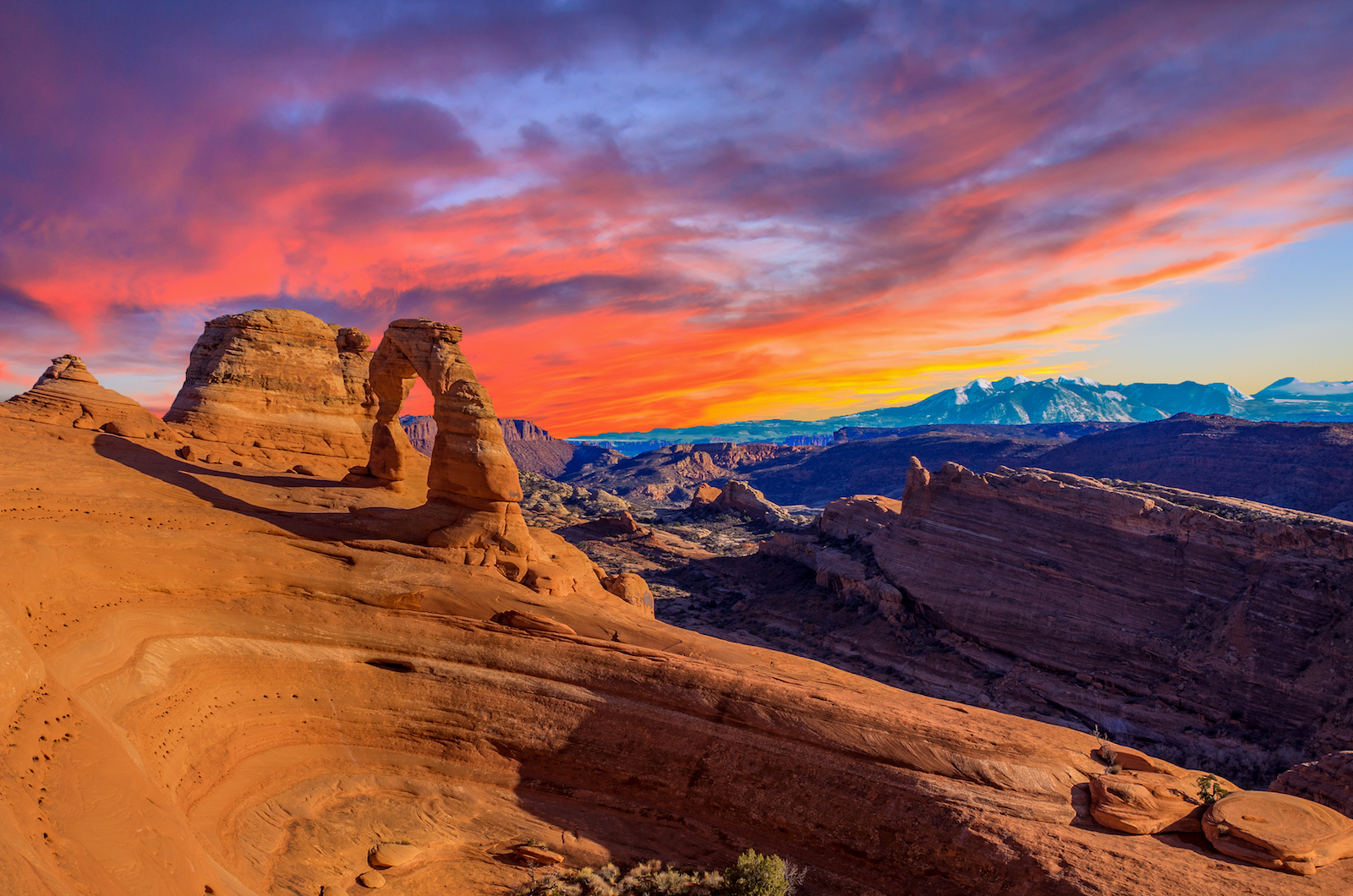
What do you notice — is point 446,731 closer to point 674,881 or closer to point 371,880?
point 371,880

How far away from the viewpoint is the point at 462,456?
20844mm

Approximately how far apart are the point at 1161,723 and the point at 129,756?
4239 cm

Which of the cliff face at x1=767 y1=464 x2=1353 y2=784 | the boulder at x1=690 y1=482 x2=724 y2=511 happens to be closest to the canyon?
the cliff face at x1=767 y1=464 x2=1353 y2=784

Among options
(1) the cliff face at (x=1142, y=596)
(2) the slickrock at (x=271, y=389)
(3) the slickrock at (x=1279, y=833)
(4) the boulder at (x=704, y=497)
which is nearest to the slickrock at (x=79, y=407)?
(2) the slickrock at (x=271, y=389)

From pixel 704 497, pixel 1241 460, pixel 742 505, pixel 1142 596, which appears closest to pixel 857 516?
pixel 1142 596

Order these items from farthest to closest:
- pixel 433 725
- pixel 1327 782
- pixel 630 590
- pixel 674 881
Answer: pixel 630 590 < pixel 1327 782 < pixel 433 725 < pixel 674 881

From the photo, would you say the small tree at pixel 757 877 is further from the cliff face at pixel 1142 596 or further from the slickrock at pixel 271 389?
the cliff face at pixel 1142 596

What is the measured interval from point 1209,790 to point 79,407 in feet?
124

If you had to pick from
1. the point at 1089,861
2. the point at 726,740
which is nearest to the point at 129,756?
the point at 726,740

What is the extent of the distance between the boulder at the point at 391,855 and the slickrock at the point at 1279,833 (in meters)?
16.4

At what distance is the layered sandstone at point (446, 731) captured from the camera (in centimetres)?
1220

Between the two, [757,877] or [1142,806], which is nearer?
[1142,806]

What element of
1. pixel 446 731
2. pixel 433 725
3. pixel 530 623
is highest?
pixel 530 623

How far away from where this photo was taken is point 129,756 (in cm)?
1028
